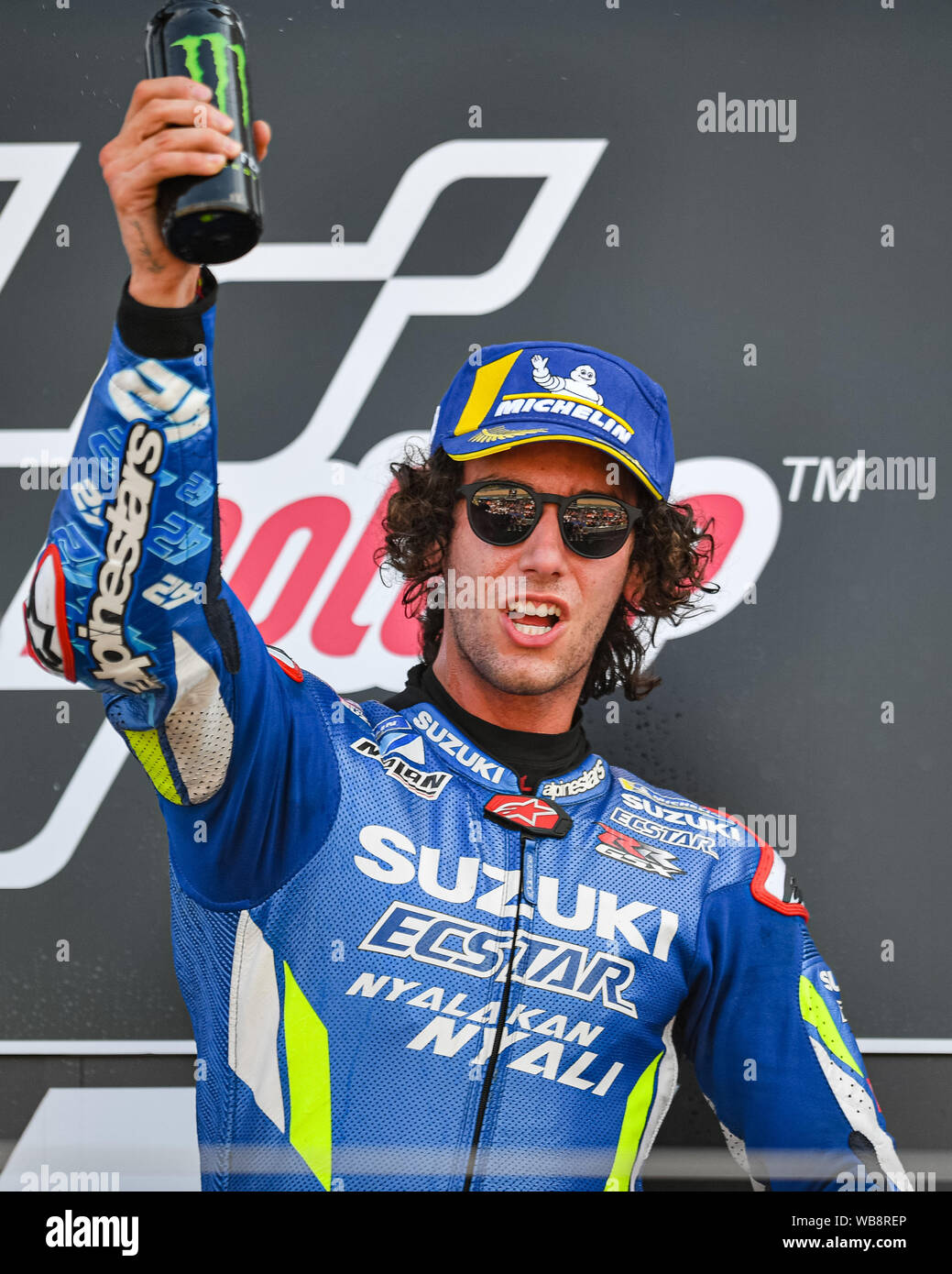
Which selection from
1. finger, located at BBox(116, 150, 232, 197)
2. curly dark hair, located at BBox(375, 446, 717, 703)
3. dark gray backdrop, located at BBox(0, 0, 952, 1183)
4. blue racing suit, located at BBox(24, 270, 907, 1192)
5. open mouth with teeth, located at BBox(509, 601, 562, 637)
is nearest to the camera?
finger, located at BBox(116, 150, 232, 197)

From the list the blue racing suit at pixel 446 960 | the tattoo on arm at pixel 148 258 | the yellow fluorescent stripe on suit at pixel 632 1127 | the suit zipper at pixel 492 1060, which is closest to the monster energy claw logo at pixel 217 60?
the tattoo on arm at pixel 148 258

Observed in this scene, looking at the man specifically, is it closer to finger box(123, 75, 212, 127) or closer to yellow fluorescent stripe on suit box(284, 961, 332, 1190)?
yellow fluorescent stripe on suit box(284, 961, 332, 1190)

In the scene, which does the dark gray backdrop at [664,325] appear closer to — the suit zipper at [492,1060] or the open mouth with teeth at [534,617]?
the open mouth with teeth at [534,617]

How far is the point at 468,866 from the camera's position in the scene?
4.97ft

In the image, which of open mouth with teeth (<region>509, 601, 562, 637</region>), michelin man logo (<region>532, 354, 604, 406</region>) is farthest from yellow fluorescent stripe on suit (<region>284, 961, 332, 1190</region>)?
michelin man logo (<region>532, 354, 604, 406</region>)

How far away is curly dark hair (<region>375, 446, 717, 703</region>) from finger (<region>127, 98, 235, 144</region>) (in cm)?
84

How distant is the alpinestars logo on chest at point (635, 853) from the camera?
1603 millimetres

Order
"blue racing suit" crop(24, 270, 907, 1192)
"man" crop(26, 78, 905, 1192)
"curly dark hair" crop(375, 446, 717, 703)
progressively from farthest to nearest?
"curly dark hair" crop(375, 446, 717, 703), "blue racing suit" crop(24, 270, 907, 1192), "man" crop(26, 78, 905, 1192)

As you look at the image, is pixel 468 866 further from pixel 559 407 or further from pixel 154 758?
pixel 559 407

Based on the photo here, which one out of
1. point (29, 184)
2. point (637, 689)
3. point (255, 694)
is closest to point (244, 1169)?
point (255, 694)

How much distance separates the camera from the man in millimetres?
1188

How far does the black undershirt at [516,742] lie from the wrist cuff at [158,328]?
0.76 metres

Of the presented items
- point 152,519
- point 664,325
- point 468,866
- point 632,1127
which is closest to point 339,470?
point 664,325
